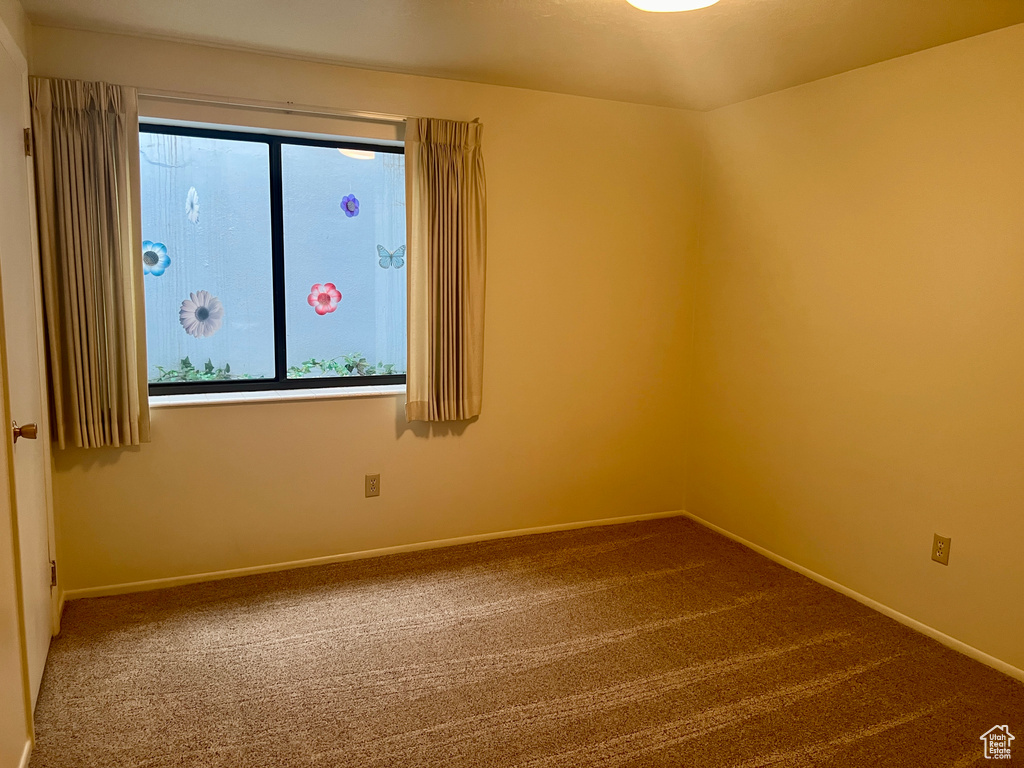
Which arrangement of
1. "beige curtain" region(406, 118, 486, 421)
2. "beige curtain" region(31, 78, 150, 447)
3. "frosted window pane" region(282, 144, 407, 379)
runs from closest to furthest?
1. "beige curtain" region(31, 78, 150, 447)
2. "beige curtain" region(406, 118, 486, 421)
3. "frosted window pane" region(282, 144, 407, 379)

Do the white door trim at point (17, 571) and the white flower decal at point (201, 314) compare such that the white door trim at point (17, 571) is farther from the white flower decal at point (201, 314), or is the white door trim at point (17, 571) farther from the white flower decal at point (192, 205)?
the white flower decal at point (201, 314)

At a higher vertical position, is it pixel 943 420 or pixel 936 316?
pixel 936 316

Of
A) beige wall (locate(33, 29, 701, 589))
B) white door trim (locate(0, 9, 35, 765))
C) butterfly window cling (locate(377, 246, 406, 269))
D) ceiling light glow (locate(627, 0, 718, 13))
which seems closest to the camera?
white door trim (locate(0, 9, 35, 765))

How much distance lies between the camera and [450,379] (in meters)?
3.53

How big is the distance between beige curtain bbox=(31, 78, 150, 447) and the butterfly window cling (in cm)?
113

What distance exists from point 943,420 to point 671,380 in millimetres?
1576

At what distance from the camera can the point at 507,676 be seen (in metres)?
2.55

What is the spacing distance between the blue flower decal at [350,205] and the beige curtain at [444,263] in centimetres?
36

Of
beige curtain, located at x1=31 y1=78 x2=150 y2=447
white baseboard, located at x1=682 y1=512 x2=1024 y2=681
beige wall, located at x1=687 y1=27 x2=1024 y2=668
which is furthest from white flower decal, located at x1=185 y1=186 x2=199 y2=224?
white baseboard, located at x1=682 y1=512 x2=1024 y2=681

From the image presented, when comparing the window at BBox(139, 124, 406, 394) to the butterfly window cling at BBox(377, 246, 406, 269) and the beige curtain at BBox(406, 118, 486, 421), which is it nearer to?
the butterfly window cling at BBox(377, 246, 406, 269)

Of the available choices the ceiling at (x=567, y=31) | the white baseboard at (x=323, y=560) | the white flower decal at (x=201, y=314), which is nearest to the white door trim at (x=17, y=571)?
the ceiling at (x=567, y=31)

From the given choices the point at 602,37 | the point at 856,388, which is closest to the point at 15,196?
the point at 602,37

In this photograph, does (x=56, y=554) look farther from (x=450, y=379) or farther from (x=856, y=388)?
(x=856, y=388)
